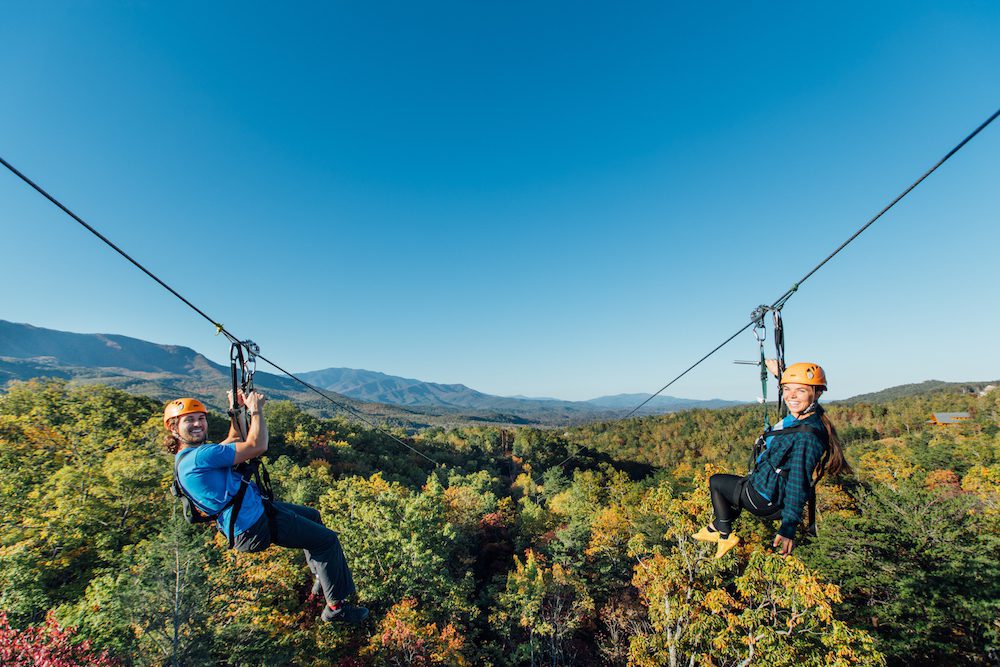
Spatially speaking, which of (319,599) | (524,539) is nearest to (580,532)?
(524,539)

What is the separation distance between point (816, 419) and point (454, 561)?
114 feet

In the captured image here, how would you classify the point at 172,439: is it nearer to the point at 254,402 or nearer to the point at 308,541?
the point at 254,402

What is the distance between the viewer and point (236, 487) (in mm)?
3861

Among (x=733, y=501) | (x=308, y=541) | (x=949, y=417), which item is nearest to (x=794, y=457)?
(x=733, y=501)

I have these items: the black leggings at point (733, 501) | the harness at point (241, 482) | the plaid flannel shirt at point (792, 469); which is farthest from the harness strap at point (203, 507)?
the plaid flannel shirt at point (792, 469)

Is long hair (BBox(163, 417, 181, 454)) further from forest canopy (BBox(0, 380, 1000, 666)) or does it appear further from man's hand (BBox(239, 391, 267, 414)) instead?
forest canopy (BBox(0, 380, 1000, 666))

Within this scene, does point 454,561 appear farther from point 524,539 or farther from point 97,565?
point 97,565

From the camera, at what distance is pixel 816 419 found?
3984mm

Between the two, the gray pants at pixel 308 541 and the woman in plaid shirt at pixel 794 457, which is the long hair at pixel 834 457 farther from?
the gray pants at pixel 308 541

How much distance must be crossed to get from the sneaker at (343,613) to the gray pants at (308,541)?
0.14 metres

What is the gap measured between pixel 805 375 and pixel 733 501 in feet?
5.86

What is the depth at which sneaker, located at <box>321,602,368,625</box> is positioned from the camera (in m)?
4.82

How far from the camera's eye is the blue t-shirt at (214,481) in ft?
12.0

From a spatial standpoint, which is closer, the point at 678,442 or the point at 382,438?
the point at 382,438
